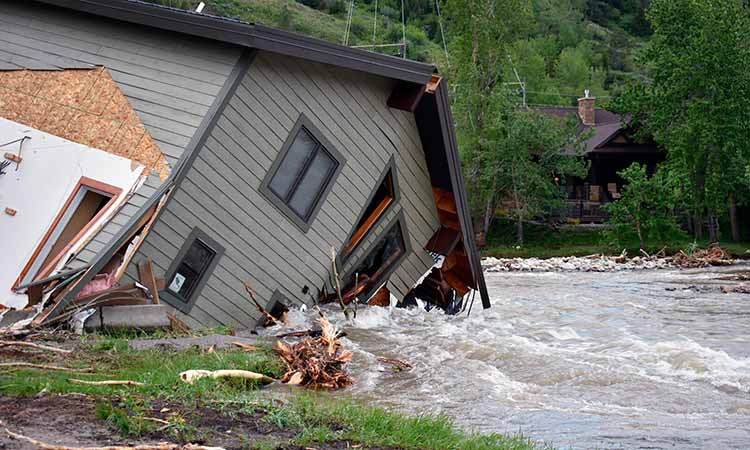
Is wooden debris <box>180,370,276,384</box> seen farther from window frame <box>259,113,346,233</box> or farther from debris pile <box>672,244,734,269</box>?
debris pile <box>672,244,734,269</box>

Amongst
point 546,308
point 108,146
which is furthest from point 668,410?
point 546,308

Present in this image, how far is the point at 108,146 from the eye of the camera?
1366 cm

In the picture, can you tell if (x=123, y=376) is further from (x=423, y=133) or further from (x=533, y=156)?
(x=533, y=156)

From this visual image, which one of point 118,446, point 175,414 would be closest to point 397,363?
point 175,414

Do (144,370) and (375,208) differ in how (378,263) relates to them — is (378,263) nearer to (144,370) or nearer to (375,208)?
(375,208)

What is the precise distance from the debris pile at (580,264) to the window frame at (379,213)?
2196 centimetres

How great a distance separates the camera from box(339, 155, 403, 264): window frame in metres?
16.5

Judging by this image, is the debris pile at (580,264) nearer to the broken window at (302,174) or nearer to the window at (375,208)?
the window at (375,208)

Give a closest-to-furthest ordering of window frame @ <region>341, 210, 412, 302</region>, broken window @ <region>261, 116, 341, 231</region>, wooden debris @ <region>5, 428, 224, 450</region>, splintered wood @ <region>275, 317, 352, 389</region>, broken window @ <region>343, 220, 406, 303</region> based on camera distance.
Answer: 1. wooden debris @ <region>5, 428, 224, 450</region>
2. splintered wood @ <region>275, 317, 352, 389</region>
3. broken window @ <region>261, 116, 341, 231</region>
4. window frame @ <region>341, 210, 412, 302</region>
5. broken window @ <region>343, 220, 406, 303</region>

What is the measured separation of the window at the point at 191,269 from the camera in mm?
13688

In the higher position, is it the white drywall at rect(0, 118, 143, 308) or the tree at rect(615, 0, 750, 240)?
the tree at rect(615, 0, 750, 240)

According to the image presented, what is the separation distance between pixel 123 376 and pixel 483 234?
39.9 metres

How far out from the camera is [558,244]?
155ft

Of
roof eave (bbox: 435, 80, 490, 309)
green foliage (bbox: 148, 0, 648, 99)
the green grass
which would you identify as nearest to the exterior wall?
roof eave (bbox: 435, 80, 490, 309)
